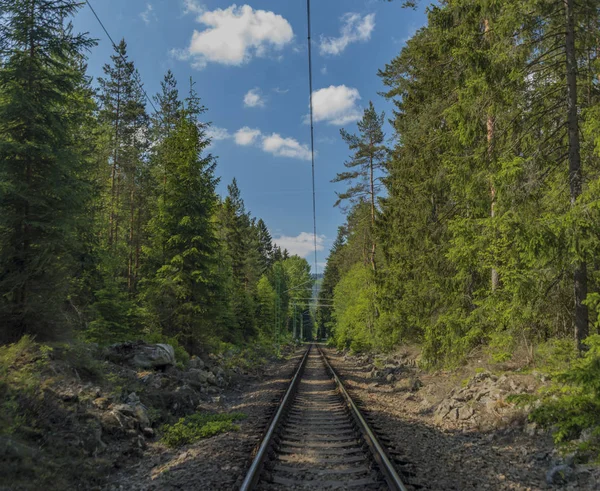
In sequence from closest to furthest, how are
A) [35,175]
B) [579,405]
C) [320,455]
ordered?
[579,405] < [320,455] < [35,175]

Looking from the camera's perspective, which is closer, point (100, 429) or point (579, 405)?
point (579, 405)

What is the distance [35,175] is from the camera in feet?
31.8

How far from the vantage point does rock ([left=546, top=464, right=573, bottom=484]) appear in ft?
15.7

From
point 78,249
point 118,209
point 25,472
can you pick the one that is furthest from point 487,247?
point 118,209

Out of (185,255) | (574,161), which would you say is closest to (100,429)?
(574,161)

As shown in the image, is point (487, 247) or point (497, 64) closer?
point (497, 64)

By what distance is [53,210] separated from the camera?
9516 mm

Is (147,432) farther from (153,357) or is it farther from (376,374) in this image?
(376,374)

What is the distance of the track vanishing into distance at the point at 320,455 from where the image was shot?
4.97 metres

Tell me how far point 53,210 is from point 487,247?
10.8 meters

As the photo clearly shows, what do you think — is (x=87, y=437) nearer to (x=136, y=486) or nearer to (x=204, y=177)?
(x=136, y=486)

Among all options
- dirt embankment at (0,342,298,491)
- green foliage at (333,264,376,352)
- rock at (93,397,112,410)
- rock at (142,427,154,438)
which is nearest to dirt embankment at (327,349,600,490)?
dirt embankment at (0,342,298,491)

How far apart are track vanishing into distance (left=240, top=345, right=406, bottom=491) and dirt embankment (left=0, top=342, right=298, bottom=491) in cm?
37

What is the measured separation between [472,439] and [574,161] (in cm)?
535
